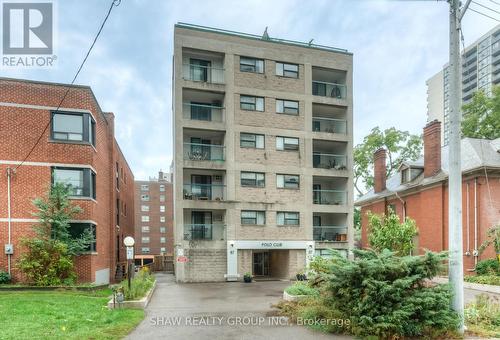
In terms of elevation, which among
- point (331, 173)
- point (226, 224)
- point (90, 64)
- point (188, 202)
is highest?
point (90, 64)

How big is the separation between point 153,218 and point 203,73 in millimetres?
52512

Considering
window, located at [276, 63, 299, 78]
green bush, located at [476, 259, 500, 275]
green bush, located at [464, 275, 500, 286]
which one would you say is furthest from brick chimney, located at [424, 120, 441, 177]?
window, located at [276, 63, 299, 78]

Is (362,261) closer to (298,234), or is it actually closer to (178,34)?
(298,234)

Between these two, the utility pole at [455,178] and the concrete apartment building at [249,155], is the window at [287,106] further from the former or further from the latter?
the utility pole at [455,178]

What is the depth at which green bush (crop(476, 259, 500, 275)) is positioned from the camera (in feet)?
65.3

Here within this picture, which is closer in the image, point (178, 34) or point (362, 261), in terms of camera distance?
point (362, 261)

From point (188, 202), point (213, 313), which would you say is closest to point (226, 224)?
point (188, 202)

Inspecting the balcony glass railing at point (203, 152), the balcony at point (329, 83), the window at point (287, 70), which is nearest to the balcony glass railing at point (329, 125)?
the balcony at point (329, 83)

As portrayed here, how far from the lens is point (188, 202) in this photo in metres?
24.2

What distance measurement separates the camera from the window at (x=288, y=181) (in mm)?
26453

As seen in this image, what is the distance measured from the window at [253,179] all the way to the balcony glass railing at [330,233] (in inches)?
217

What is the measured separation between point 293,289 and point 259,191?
42.1 ft

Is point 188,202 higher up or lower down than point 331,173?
lower down

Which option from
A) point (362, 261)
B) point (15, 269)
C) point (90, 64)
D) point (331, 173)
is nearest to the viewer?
point (362, 261)
